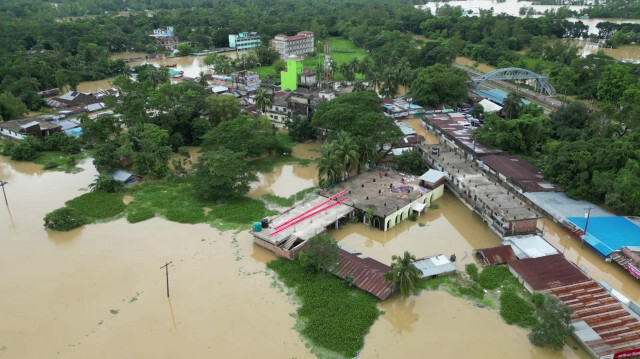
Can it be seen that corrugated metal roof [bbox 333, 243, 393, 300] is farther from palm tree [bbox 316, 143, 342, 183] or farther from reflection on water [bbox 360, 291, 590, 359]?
palm tree [bbox 316, 143, 342, 183]

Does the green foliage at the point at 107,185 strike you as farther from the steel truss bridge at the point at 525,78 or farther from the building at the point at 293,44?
the building at the point at 293,44

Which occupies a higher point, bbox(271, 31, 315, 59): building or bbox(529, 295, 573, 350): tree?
bbox(271, 31, 315, 59): building

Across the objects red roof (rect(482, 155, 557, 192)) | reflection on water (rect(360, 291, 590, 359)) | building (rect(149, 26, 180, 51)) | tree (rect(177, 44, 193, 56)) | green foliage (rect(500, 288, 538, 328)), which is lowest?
reflection on water (rect(360, 291, 590, 359))

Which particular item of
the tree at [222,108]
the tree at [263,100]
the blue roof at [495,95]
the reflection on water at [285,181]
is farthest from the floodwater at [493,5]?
the reflection on water at [285,181]

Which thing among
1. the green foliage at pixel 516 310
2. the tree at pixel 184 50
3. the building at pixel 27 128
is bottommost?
the green foliage at pixel 516 310

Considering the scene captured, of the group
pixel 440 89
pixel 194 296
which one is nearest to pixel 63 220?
pixel 194 296

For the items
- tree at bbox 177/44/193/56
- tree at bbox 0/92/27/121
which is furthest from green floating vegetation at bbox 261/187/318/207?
tree at bbox 177/44/193/56

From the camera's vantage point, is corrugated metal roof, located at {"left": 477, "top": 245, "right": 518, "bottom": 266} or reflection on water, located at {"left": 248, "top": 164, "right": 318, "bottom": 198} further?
reflection on water, located at {"left": 248, "top": 164, "right": 318, "bottom": 198}

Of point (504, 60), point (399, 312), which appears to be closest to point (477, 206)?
point (399, 312)
